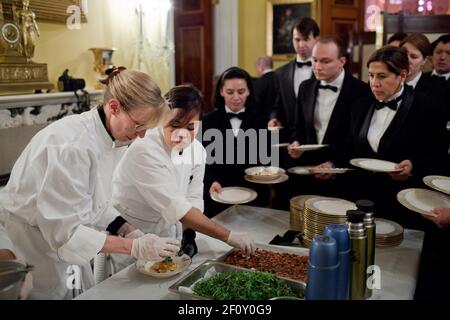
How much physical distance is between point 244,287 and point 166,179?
21.5 inches

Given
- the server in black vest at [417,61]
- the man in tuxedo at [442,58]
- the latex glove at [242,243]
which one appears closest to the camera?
the latex glove at [242,243]

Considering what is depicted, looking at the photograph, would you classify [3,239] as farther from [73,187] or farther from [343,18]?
[343,18]

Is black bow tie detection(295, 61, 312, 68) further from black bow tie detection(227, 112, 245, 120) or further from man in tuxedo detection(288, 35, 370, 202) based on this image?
black bow tie detection(227, 112, 245, 120)

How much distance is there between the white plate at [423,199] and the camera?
1.55 m

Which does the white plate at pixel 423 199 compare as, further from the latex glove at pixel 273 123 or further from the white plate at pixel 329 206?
the latex glove at pixel 273 123

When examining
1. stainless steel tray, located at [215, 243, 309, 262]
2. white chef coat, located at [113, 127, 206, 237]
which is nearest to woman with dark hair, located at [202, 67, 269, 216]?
white chef coat, located at [113, 127, 206, 237]

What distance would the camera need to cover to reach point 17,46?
2582 millimetres

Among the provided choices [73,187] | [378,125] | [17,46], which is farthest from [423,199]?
[17,46]

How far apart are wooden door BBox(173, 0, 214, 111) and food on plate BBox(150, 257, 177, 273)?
183 inches

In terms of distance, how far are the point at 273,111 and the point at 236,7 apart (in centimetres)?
322

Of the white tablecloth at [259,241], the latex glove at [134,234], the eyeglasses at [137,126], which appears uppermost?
the eyeglasses at [137,126]

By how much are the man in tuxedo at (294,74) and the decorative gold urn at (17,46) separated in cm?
158

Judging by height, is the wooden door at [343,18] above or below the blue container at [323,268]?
above

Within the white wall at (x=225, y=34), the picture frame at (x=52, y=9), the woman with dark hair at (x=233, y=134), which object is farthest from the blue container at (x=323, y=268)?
the white wall at (x=225, y=34)
